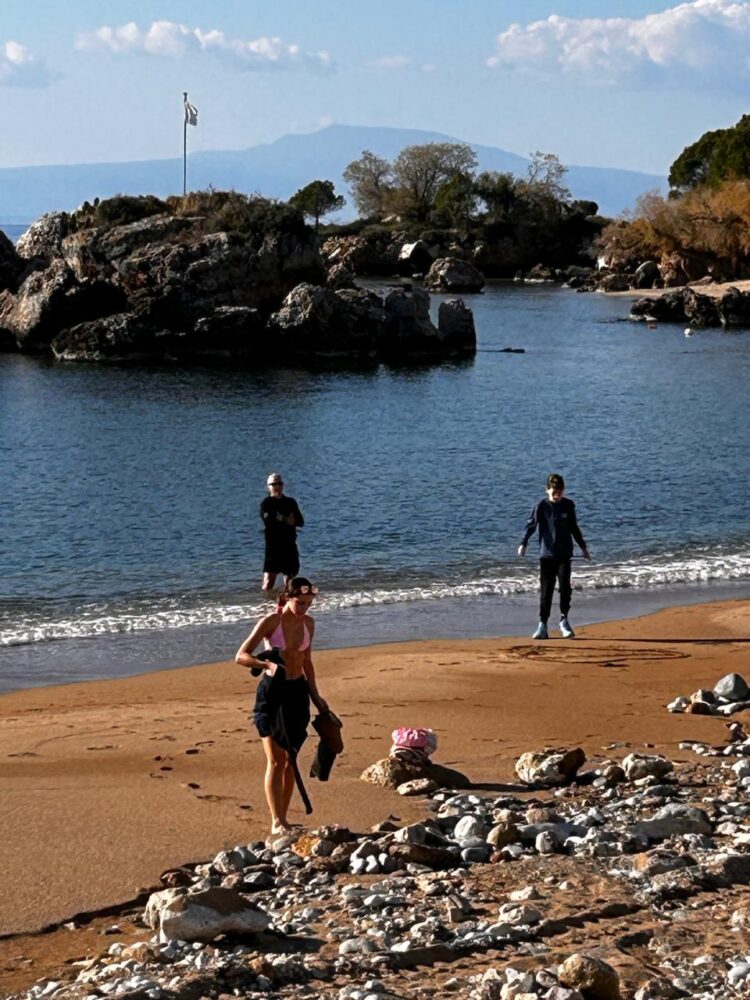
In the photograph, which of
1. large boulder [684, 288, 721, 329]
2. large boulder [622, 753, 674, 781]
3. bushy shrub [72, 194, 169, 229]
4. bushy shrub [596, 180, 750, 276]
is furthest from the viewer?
bushy shrub [596, 180, 750, 276]

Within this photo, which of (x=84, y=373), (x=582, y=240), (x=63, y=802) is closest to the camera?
(x=63, y=802)

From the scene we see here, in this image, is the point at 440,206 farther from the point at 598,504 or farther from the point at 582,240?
the point at 598,504

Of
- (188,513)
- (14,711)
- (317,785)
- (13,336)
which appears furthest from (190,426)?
(317,785)

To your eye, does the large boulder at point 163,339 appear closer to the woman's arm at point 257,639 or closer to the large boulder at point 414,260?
the woman's arm at point 257,639

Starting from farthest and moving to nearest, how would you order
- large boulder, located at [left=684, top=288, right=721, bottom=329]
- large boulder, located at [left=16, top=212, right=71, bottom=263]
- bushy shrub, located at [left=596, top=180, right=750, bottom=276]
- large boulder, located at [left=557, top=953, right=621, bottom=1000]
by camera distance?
bushy shrub, located at [left=596, top=180, right=750, bottom=276], large boulder, located at [left=684, top=288, right=721, bottom=329], large boulder, located at [left=16, top=212, right=71, bottom=263], large boulder, located at [left=557, top=953, right=621, bottom=1000]

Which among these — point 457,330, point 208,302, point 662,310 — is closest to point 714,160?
point 662,310

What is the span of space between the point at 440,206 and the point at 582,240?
47.9 feet

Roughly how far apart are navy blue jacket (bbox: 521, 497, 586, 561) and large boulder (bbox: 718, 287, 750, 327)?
67891mm

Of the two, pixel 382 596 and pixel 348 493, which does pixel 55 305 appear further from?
pixel 382 596

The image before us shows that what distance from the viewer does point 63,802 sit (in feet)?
36.4

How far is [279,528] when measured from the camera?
731 inches

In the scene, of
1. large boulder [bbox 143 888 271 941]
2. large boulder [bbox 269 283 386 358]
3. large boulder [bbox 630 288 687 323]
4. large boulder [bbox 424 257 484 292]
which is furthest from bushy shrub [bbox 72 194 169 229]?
large boulder [bbox 143 888 271 941]

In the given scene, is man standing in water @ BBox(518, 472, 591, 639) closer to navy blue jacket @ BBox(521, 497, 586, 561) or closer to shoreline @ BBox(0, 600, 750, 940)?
navy blue jacket @ BBox(521, 497, 586, 561)

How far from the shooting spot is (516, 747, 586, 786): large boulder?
11664 mm
